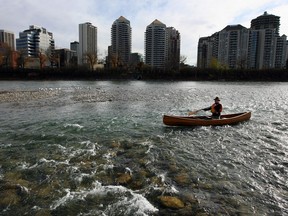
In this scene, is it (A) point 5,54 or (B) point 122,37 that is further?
(B) point 122,37

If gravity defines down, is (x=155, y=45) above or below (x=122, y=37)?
below

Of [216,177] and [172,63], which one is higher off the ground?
[172,63]

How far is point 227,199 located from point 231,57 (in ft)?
474

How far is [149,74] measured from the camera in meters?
97.8

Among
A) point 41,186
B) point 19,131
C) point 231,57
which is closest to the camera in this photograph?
point 41,186

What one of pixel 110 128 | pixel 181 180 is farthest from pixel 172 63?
pixel 181 180

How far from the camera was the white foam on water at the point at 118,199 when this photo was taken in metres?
6.83

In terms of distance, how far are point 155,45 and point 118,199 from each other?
5615 inches

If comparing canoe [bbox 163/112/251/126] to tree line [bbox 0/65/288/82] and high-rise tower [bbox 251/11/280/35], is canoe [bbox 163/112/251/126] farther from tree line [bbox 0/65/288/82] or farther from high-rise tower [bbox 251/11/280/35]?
high-rise tower [bbox 251/11/280/35]

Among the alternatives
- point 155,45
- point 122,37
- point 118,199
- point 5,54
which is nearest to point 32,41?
point 5,54

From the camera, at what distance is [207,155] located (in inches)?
442

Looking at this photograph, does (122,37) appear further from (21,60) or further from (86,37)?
(21,60)

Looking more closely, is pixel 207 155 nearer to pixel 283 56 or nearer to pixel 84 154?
pixel 84 154

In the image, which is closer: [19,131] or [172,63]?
[19,131]
